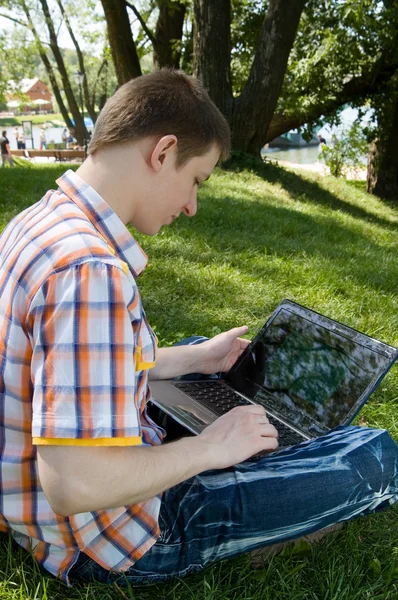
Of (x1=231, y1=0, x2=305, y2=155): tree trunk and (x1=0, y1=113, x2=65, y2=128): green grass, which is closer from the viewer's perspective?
(x1=231, y1=0, x2=305, y2=155): tree trunk

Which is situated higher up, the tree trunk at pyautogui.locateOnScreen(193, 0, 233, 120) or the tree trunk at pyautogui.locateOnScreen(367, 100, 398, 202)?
the tree trunk at pyautogui.locateOnScreen(193, 0, 233, 120)

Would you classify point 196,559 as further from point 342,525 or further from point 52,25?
point 52,25

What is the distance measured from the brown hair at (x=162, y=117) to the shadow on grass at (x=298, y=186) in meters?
8.13

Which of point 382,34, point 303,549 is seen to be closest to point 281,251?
point 303,549

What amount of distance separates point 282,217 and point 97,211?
624 centimetres

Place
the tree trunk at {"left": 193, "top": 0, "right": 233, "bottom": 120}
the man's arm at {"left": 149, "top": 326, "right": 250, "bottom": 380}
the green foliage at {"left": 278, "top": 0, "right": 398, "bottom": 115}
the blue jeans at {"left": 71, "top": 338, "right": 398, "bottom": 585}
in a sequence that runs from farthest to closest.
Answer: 1. the green foliage at {"left": 278, "top": 0, "right": 398, "bottom": 115}
2. the tree trunk at {"left": 193, "top": 0, "right": 233, "bottom": 120}
3. the man's arm at {"left": 149, "top": 326, "right": 250, "bottom": 380}
4. the blue jeans at {"left": 71, "top": 338, "right": 398, "bottom": 585}

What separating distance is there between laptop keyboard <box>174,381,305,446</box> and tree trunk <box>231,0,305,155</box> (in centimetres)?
863

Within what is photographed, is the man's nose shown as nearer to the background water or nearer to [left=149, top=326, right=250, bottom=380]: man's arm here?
[left=149, top=326, right=250, bottom=380]: man's arm

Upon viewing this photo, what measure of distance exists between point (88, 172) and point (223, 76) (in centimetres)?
924

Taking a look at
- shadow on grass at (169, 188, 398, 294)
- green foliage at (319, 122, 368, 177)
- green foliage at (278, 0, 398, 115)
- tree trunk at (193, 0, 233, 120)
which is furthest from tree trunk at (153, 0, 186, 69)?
shadow on grass at (169, 188, 398, 294)

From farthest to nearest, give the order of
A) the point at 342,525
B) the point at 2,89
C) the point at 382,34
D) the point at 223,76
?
the point at 2,89, the point at 382,34, the point at 223,76, the point at 342,525

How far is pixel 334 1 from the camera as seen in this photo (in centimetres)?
1177

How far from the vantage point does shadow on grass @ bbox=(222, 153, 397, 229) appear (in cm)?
991

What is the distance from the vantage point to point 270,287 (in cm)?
498
